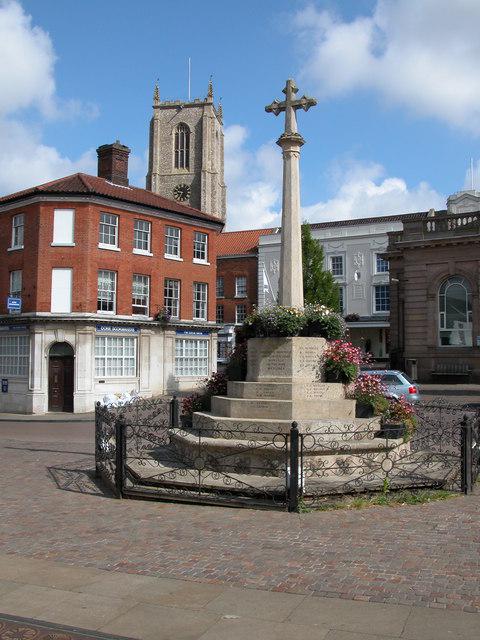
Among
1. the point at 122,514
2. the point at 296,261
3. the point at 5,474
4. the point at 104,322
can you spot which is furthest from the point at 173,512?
the point at 104,322

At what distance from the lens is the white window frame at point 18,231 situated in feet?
99.2

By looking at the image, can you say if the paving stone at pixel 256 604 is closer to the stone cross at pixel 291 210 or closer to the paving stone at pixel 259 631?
the paving stone at pixel 259 631

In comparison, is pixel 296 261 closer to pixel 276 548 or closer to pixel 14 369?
pixel 276 548

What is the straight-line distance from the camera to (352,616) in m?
5.36

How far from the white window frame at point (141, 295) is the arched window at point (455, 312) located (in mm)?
18199

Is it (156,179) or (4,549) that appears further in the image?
(156,179)

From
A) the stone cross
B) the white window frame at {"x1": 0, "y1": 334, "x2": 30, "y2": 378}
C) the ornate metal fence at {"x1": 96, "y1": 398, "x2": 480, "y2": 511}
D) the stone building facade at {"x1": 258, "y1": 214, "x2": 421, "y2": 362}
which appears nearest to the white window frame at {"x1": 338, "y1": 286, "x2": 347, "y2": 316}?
the stone building facade at {"x1": 258, "y1": 214, "x2": 421, "y2": 362}

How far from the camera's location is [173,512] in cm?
928

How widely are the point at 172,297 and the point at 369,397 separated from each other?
22.2 metres

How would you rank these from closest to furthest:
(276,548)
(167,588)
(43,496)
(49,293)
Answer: (167,588), (276,548), (43,496), (49,293)

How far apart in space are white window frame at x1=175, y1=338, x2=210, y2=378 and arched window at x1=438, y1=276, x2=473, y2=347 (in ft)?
48.2

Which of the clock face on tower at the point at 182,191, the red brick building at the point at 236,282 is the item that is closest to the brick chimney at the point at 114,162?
the red brick building at the point at 236,282

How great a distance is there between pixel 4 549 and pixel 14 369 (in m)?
23.4

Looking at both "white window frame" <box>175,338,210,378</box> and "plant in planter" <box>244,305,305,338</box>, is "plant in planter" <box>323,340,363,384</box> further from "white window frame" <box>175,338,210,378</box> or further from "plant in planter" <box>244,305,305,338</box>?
"white window frame" <box>175,338,210,378</box>
